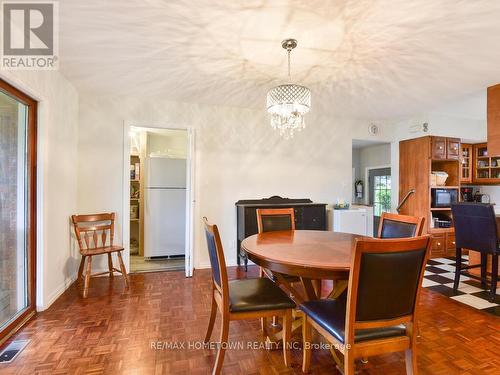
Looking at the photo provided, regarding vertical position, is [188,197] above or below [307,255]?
above

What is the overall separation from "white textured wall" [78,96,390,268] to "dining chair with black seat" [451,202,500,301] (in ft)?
6.09

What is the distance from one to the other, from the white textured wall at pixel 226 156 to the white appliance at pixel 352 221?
0.40 meters

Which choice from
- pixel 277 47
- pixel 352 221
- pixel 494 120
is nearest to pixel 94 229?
pixel 277 47

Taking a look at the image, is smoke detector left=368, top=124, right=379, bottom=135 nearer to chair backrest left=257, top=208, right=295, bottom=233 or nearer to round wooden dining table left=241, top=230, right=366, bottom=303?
chair backrest left=257, top=208, right=295, bottom=233

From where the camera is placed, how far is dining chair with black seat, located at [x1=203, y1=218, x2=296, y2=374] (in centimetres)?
168

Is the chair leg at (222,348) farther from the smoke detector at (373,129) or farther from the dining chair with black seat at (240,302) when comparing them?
the smoke detector at (373,129)

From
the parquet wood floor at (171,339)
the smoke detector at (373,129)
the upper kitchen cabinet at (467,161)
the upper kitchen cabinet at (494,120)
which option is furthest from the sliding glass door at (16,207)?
the upper kitchen cabinet at (467,161)

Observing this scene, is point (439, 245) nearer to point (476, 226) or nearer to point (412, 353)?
point (476, 226)

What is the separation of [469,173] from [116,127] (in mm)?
6314

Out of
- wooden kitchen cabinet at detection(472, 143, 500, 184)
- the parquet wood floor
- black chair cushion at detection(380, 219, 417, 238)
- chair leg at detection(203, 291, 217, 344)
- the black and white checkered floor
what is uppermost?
wooden kitchen cabinet at detection(472, 143, 500, 184)

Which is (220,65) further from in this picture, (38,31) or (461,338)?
(461,338)

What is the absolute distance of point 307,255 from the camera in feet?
5.82

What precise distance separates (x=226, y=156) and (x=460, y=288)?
11.2ft

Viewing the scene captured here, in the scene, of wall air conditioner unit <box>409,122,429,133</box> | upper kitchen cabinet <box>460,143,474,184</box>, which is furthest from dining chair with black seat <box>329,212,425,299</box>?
upper kitchen cabinet <box>460,143,474,184</box>
